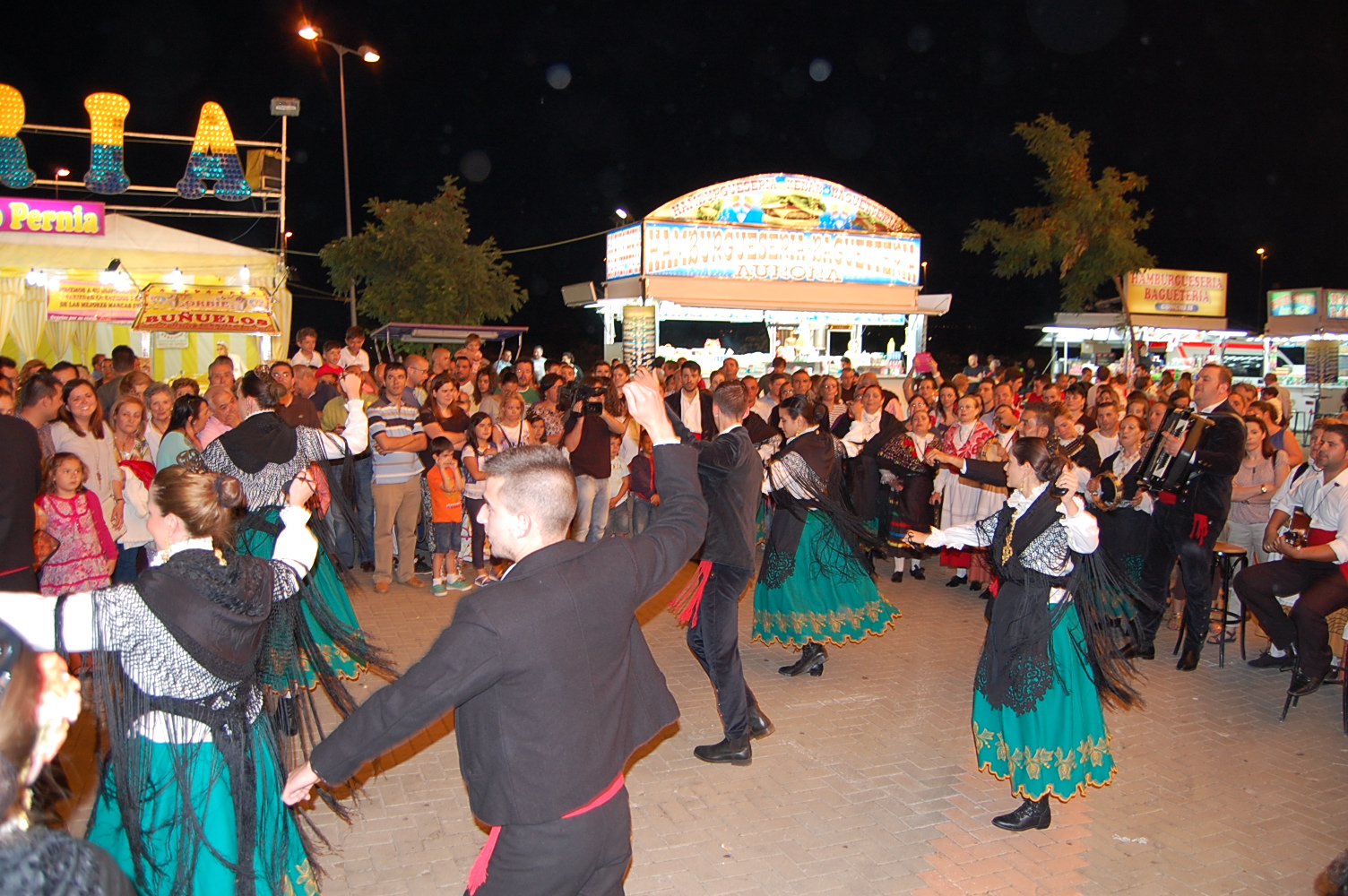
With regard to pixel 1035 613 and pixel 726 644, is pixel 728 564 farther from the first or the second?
pixel 1035 613

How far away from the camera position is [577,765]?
91.2 inches

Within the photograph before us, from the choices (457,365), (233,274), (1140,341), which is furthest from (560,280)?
(457,365)

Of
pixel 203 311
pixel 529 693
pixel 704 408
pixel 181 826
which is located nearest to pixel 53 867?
pixel 529 693

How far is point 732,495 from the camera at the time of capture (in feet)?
16.6

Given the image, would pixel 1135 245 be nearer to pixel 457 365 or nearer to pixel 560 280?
pixel 457 365

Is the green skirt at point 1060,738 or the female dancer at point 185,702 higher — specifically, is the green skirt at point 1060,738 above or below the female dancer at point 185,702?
below

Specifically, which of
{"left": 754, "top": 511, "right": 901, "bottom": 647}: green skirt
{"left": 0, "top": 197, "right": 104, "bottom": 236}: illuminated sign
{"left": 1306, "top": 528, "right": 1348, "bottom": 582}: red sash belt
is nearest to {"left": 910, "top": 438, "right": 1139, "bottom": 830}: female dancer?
{"left": 754, "top": 511, "right": 901, "bottom": 647}: green skirt

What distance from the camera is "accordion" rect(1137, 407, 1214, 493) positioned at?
625cm

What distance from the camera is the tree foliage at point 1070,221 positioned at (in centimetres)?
2359

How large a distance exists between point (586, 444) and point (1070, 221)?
19.6 metres

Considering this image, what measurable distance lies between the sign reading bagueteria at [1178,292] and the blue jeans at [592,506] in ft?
81.3

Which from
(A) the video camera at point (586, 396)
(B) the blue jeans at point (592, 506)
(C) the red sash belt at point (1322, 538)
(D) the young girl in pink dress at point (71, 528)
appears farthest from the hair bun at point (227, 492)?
(C) the red sash belt at point (1322, 538)

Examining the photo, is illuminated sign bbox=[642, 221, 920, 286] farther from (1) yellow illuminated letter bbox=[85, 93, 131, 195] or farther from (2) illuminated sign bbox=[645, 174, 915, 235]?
(1) yellow illuminated letter bbox=[85, 93, 131, 195]

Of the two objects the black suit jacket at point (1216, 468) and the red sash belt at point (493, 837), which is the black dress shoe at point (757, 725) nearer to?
the red sash belt at point (493, 837)
